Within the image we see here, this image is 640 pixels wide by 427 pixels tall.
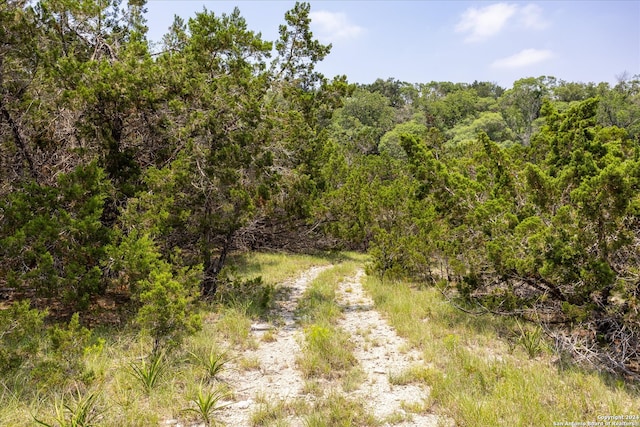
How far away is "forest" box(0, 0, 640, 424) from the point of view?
4613 mm

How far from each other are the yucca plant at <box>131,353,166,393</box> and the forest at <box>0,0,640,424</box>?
338 mm

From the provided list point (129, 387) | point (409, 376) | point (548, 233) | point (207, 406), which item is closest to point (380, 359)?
point (409, 376)

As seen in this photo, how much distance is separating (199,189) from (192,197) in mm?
397

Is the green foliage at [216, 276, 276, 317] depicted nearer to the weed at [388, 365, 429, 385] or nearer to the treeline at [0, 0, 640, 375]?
the treeline at [0, 0, 640, 375]

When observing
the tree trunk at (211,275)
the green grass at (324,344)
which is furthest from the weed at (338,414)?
the tree trunk at (211,275)

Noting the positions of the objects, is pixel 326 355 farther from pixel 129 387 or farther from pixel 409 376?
pixel 129 387

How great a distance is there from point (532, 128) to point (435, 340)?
51.3 metres

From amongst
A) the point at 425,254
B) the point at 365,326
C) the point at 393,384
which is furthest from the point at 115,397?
the point at 425,254

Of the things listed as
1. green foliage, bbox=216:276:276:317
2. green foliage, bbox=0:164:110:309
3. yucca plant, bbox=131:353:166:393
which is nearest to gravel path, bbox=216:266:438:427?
green foliage, bbox=216:276:276:317

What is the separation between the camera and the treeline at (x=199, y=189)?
15.5 feet

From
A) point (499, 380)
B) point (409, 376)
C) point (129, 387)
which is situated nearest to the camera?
point (129, 387)

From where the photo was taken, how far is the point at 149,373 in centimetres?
408

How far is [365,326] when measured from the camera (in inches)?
261

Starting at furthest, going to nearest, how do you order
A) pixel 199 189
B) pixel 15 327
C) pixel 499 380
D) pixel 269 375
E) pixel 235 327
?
pixel 199 189
pixel 235 327
pixel 269 375
pixel 499 380
pixel 15 327
